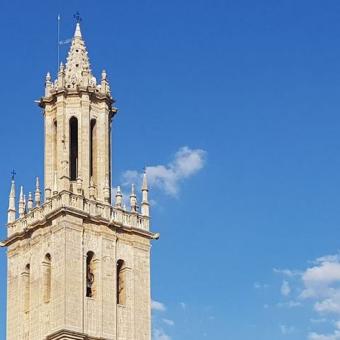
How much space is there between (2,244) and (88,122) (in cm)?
790

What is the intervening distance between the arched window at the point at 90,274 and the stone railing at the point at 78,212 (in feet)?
6.65

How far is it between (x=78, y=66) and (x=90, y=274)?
1217 centimetres

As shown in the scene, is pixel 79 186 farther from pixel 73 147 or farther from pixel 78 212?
pixel 73 147

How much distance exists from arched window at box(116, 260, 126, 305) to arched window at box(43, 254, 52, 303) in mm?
3641

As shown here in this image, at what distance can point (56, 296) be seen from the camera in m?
65.9

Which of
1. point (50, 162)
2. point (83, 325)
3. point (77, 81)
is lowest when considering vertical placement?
point (83, 325)

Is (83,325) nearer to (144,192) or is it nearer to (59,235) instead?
(59,235)

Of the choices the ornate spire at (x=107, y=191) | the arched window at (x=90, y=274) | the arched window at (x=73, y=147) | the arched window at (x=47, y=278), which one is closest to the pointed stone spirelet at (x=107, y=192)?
the ornate spire at (x=107, y=191)

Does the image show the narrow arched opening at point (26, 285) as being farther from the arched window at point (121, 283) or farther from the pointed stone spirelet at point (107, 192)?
the pointed stone spirelet at point (107, 192)

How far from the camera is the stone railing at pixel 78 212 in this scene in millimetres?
67500

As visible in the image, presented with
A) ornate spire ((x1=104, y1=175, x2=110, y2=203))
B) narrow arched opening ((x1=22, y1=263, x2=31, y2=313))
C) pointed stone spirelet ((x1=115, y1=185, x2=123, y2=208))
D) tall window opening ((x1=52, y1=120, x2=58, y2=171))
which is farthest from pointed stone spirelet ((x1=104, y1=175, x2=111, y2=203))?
narrow arched opening ((x1=22, y1=263, x2=31, y2=313))

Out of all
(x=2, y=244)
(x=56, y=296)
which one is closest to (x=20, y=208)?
(x=2, y=244)

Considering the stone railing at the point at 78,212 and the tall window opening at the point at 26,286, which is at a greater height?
the stone railing at the point at 78,212

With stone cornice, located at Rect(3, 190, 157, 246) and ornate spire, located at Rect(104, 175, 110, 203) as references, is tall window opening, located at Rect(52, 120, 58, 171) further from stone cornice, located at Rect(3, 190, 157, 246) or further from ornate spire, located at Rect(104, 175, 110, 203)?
stone cornice, located at Rect(3, 190, 157, 246)
